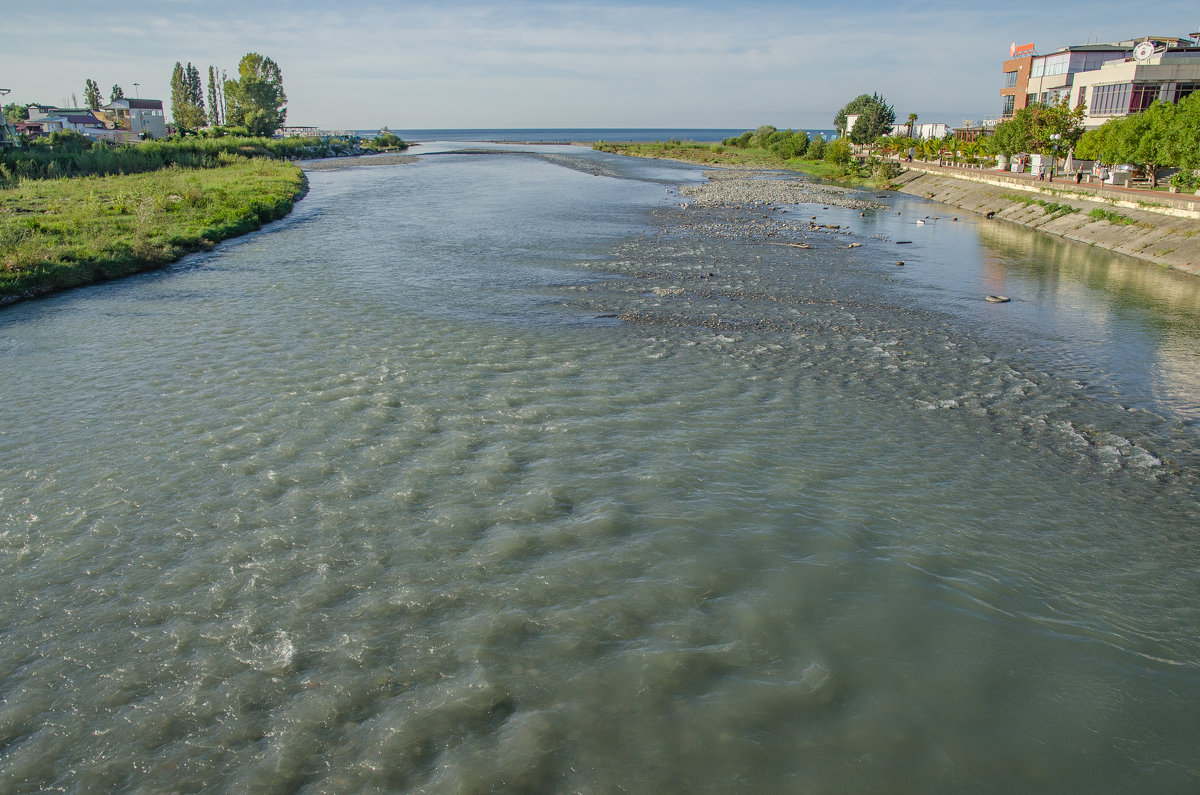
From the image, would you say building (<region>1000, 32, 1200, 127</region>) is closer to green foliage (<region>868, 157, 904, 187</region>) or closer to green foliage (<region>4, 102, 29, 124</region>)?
green foliage (<region>868, 157, 904, 187</region>)

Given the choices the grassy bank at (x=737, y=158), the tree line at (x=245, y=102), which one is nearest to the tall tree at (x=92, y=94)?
the tree line at (x=245, y=102)

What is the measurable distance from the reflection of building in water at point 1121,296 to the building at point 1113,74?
35.9m

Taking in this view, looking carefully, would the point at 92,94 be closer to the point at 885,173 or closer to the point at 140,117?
the point at 140,117

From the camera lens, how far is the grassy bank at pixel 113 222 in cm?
2902

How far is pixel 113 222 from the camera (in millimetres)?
37688

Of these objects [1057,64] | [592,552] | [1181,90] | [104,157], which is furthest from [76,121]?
[1181,90]

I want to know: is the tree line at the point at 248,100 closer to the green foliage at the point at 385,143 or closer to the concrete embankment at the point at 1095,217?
the green foliage at the point at 385,143

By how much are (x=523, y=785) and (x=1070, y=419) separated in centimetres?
1627

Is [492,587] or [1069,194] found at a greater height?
[1069,194]

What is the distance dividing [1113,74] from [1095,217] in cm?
3973

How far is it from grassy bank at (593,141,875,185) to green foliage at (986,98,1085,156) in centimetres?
1772

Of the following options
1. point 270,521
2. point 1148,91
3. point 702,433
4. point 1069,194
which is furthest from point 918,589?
point 1148,91

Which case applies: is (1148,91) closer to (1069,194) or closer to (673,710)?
(1069,194)

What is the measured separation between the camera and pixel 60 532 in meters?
12.0
